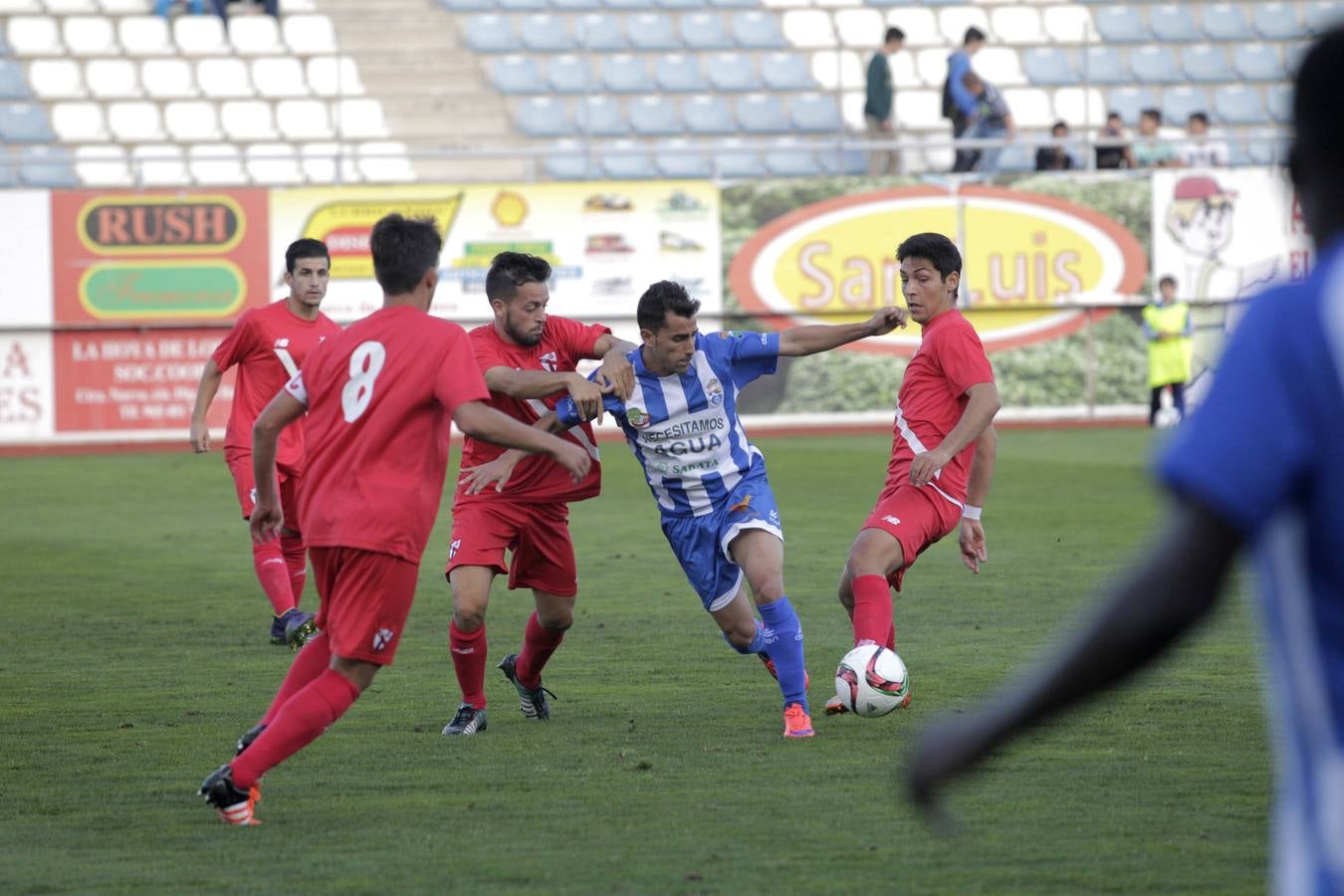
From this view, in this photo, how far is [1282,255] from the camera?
25.9 meters

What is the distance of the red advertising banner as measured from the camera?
80.6ft

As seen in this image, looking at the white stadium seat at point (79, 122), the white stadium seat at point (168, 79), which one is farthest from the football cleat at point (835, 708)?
the white stadium seat at point (168, 79)

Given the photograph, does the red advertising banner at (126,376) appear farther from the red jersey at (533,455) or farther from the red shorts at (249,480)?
the red jersey at (533,455)

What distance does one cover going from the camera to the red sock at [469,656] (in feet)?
22.4

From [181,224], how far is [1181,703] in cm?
1994

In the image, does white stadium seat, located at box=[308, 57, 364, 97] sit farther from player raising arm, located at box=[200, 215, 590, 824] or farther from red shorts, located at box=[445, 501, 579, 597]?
player raising arm, located at box=[200, 215, 590, 824]

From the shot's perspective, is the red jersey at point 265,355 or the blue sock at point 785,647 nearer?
the blue sock at point 785,647

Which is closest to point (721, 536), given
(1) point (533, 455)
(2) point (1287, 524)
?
(1) point (533, 455)

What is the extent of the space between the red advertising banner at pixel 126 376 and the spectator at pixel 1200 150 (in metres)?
13.8

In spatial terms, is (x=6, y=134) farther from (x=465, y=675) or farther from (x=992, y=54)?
(x=465, y=675)

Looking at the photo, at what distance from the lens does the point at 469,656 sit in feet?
22.4

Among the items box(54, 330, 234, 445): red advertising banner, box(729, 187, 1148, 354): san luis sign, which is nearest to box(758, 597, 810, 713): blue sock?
box(729, 187, 1148, 354): san luis sign

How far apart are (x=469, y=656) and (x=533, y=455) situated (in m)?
0.80

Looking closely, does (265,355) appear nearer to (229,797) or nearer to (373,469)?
(373,469)
